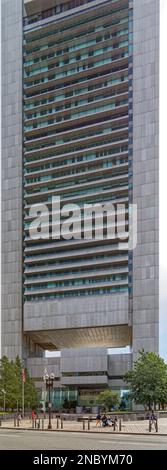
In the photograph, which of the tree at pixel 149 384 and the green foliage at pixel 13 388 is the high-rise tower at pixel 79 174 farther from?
the tree at pixel 149 384

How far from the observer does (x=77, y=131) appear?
343 ft

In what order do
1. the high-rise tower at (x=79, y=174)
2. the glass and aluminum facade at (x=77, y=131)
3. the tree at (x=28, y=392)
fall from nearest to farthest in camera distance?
1. the tree at (x=28, y=392)
2. the high-rise tower at (x=79, y=174)
3. the glass and aluminum facade at (x=77, y=131)

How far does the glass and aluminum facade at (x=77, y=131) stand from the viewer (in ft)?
330

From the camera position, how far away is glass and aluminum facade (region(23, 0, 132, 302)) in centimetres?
10050

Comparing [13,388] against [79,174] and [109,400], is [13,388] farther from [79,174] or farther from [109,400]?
[79,174]

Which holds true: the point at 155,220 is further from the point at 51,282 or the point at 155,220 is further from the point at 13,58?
the point at 13,58

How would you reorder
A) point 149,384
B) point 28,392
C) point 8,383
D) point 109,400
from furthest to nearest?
point 28,392, point 8,383, point 109,400, point 149,384

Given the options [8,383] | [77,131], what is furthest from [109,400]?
[77,131]

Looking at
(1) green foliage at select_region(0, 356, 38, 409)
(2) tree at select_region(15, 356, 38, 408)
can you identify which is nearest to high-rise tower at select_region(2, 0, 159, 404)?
(2) tree at select_region(15, 356, 38, 408)

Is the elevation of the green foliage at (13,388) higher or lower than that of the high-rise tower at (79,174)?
lower

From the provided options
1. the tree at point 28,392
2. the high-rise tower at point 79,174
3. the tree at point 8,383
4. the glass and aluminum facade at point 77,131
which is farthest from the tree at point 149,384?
the glass and aluminum facade at point 77,131

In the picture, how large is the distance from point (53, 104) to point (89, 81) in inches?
315

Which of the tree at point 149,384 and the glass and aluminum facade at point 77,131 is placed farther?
the glass and aluminum facade at point 77,131

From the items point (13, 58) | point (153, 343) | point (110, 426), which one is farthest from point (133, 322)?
point (13, 58)
